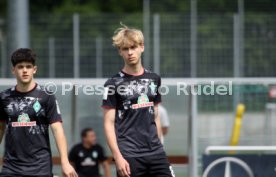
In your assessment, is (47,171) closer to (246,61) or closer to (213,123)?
(213,123)

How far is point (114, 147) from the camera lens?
7016mm

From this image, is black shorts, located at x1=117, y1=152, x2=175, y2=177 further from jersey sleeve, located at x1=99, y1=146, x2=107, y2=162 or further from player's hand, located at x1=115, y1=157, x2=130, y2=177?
jersey sleeve, located at x1=99, y1=146, x2=107, y2=162

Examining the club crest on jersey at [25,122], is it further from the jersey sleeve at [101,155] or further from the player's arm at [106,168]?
the jersey sleeve at [101,155]

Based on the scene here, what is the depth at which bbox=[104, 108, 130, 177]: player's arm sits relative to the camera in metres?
6.98

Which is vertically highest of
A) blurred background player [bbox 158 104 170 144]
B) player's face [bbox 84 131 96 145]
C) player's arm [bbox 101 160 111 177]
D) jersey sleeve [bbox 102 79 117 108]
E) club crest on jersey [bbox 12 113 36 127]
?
jersey sleeve [bbox 102 79 117 108]

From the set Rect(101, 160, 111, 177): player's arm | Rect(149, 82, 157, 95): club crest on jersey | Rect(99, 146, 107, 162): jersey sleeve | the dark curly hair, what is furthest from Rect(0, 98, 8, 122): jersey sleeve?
Rect(99, 146, 107, 162): jersey sleeve

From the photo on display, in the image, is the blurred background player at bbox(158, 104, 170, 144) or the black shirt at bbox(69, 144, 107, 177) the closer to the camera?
the blurred background player at bbox(158, 104, 170, 144)

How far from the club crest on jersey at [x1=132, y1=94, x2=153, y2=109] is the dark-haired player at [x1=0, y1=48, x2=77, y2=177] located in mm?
632

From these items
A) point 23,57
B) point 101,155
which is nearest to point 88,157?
point 101,155

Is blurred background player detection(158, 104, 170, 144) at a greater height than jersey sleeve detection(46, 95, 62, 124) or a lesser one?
lesser

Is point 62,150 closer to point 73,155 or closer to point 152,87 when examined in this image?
point 152,87

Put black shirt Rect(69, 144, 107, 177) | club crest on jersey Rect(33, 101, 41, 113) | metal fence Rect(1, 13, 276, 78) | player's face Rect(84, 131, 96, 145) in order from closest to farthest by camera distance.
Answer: club crest on jersey Rect(33, 101, 41, 113)
player's face Rect(84, 131, 96, 145)
black shirt Rect(69, 144, 107, 177)
metal fence Rect(1, 13, 276, 78)

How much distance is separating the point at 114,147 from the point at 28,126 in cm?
70

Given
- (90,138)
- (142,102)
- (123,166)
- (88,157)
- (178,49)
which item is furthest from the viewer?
(178,49)
